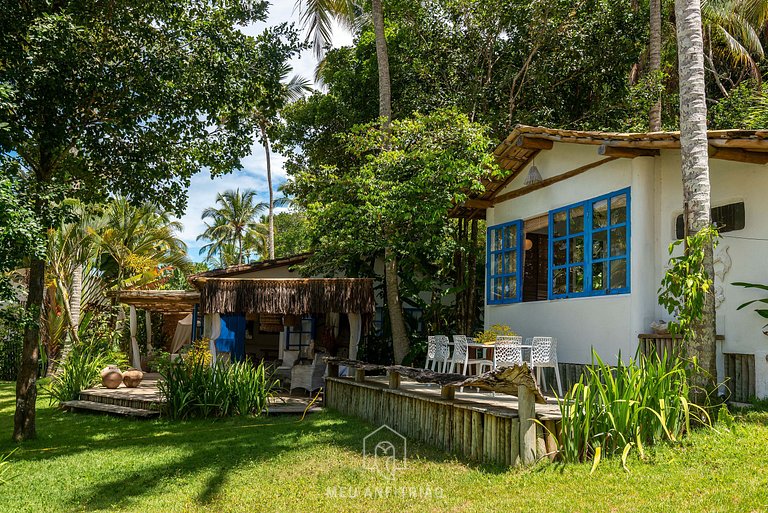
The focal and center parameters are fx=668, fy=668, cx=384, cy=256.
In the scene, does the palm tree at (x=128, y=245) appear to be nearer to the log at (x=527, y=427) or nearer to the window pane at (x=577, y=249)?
the window pane at (x=577, y=249)

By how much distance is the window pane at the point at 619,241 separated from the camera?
28.5 ft

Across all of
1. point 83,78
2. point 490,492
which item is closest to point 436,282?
point 83,78

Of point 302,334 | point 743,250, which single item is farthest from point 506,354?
point 302,334

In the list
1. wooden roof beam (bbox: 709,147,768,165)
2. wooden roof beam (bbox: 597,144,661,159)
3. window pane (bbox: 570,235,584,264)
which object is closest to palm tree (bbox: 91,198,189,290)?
window pane (bbox: 570,235,584,264)

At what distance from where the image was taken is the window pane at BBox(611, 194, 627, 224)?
8.77 m

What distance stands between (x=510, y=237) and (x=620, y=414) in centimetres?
597

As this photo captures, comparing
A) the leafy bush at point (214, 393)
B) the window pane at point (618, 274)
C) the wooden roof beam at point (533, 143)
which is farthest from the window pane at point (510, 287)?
the leafy bush at point (214, 393)

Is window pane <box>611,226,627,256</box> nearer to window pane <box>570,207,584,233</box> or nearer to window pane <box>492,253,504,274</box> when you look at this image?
window pane <box>570,207,584,233</box>

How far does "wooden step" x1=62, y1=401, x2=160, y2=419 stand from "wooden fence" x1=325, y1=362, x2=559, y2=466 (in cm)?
324

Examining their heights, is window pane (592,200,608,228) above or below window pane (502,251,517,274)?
above

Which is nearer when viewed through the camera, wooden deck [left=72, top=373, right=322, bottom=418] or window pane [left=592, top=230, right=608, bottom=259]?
window pane [left=592, top=230, right=608, bottom=259]

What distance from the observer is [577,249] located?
31.9 ft

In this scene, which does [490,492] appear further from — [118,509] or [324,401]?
[324,401]

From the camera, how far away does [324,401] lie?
34.0 feet
